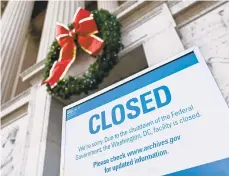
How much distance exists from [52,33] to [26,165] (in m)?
5.15

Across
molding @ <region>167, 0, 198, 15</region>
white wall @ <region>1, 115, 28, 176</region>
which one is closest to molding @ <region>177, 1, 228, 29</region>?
molding @ <region>167, 0, 198, 15</region>

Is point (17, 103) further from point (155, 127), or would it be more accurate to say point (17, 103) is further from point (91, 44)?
point (155, 127)

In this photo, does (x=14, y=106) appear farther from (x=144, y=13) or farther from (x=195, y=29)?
(x=195, y=29)

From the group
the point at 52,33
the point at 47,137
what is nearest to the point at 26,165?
the point at 47,137

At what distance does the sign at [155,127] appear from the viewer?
2.79 meters

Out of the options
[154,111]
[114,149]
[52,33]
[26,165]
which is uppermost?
[52,33]

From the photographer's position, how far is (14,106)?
698 centimetres

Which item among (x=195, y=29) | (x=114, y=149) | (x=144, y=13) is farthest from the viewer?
(x=144, y=13)

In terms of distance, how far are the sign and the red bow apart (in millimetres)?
1764

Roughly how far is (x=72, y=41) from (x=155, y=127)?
3.62m

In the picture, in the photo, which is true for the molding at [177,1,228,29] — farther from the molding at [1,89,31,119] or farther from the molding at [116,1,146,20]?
the molding at [1,89,31,119]

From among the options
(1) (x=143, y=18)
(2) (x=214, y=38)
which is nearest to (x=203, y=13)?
(2) (x=214, y=38)

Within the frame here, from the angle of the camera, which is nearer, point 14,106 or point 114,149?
point 114,149

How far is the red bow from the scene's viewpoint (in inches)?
224
